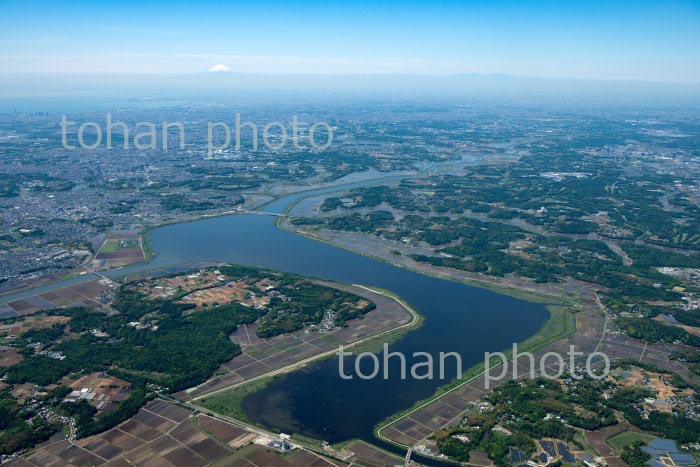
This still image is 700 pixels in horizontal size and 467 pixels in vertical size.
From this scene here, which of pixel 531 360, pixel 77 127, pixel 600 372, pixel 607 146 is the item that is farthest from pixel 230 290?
pixel 77 127

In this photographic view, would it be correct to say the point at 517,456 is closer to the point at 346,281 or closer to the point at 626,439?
the point at 626,439

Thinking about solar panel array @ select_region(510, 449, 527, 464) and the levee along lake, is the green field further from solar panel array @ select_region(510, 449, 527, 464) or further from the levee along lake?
the levee along lake

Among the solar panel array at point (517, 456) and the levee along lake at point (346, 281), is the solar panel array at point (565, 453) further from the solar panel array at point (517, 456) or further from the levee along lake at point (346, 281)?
the levee along lake at point (346, 281)

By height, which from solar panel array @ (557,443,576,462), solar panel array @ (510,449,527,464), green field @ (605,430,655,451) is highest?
green field @ (605,430,655,451)

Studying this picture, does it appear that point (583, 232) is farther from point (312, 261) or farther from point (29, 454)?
point (29, 454)

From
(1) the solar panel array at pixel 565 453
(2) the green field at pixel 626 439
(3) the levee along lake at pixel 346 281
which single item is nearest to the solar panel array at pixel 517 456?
(1) the solar panel array at pixel 565 453

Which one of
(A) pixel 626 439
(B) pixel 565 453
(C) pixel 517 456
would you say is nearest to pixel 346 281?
(C) pixel 517 456

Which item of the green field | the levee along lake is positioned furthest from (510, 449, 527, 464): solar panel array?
the levee along lake

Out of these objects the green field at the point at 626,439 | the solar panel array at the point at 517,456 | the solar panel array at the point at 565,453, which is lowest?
the solar panel array at the point at 517,456
